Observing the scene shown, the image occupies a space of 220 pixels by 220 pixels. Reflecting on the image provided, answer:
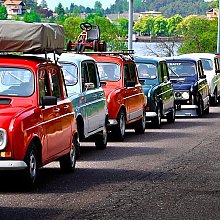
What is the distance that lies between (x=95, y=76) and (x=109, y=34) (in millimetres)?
57515

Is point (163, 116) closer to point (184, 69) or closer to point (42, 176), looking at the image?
point (184, 69)

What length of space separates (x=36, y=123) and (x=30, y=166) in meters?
0.59

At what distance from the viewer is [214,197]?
13.6 metres

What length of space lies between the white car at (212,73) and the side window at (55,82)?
20.6 m

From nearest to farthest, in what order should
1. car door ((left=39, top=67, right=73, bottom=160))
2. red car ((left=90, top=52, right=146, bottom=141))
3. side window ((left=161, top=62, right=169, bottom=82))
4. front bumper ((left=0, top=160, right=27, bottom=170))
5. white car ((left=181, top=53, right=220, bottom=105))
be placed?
front bumper ((left=0, top=160, right=27, bottom=170)) < car door ((left=39, top=67, right=73, bottom=160)) < red car ((left=90, top=52, right=146, bottom=141)) < side window ((left=161, top=62, right=169, bottom=82)) < white car ((left=181, top=53, right=220, bottom=105))

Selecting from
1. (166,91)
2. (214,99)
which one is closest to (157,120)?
(166,91)

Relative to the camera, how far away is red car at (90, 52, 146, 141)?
72.9 ft

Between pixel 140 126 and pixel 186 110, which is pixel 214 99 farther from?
pixel 140 126

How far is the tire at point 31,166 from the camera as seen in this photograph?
1391 centimetres

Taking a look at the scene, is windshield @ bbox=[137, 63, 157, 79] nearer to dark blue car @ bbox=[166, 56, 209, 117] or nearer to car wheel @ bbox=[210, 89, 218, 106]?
dark blue car @ bbox=[166, 56, 209, 117]

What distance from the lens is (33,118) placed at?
1421 cm

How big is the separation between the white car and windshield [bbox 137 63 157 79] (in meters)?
9.09

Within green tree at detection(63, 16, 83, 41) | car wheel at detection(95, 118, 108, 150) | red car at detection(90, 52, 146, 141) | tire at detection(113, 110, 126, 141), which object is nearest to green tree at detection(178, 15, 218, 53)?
green tree at detection(63, 16, 83, 41)

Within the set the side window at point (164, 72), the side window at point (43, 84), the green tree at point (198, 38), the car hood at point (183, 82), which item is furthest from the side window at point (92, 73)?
the green tree at point (198, 38)
